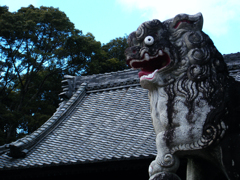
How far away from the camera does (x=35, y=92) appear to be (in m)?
20.3

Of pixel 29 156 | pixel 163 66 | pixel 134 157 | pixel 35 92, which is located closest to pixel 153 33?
pixel 163 66

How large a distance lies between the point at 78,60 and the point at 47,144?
39.4 feet

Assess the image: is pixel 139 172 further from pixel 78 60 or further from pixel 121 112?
pixel 78 60

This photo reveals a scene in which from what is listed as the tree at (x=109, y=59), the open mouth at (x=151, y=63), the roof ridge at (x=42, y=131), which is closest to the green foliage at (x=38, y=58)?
the tree at (x=109, y=59)

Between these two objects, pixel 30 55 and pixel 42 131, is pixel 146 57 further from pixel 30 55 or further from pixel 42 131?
pixel 30 55

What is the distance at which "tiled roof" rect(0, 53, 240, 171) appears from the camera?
7.25 m

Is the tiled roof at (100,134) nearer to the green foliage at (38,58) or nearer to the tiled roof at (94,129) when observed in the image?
the tiled roof at (94,129)

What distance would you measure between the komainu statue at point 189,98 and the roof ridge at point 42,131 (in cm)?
490

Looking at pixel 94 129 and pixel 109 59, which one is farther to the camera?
pixel 109 59

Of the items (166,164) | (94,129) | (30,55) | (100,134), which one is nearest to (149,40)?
(166,164)

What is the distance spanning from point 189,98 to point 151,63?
22.9 inches

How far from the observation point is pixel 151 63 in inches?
147

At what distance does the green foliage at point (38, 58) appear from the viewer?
18.2m

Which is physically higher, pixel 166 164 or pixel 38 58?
pixel 38 58
